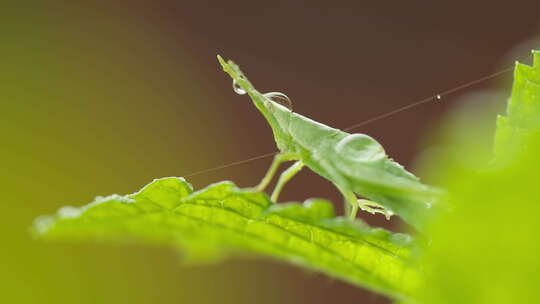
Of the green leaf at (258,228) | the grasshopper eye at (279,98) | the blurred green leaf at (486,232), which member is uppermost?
the grasshopper eye at (279,98)

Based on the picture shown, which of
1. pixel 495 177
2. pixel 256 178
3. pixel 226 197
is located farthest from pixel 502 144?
pixel 256 178

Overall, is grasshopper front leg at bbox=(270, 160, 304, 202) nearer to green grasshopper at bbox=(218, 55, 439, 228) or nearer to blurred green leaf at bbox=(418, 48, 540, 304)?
green grasshopper at bbox=(218, 55, 439, 228)

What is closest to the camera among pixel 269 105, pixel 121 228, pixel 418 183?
pixel 121 228

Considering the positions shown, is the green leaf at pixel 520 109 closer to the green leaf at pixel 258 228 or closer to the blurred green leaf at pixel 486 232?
the green leaf at pixel 258 228

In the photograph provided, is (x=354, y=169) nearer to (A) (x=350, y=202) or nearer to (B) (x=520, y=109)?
(A) (x=350, y=202)

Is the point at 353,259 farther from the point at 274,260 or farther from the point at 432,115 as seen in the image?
the point at 432,115

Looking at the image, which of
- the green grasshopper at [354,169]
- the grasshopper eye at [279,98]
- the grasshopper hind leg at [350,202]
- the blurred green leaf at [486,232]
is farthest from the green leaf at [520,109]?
the grasshopper eye at [279,98]
